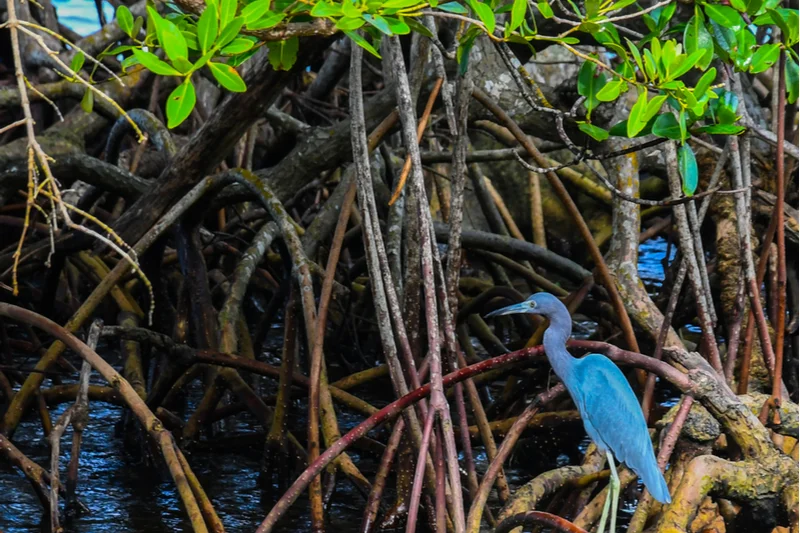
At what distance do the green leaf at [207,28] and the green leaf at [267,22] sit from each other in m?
0.12

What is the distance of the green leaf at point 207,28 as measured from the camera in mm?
1850

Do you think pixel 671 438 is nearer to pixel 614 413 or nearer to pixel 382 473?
pixel 614 413

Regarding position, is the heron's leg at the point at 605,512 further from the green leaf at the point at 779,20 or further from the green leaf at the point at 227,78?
the green leaf at the point at 227,78

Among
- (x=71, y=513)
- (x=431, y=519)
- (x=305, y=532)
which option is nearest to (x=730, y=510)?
(x=431, y=519)

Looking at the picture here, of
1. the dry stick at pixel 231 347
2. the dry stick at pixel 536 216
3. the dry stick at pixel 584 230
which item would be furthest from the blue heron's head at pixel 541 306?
the dry stick at pixel 536 216

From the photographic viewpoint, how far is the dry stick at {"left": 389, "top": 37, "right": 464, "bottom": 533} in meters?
2.40

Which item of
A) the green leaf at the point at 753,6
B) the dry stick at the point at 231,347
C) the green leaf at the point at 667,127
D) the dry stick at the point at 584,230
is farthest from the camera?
the dry stick at the point at 231,347

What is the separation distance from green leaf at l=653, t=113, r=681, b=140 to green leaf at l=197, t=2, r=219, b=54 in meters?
1.00

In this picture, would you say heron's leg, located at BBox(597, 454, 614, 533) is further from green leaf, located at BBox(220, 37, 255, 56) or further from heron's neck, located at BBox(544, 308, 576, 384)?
green leaf, located at BBox(220, 37, 255, 56)

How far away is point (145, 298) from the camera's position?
5258 millimetres

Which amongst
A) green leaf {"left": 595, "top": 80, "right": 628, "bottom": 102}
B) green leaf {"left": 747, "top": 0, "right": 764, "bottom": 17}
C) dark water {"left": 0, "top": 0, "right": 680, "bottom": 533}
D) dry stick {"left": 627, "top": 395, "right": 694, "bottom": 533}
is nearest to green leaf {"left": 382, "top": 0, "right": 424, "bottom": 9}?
green leaf {"left": 595, "top": 80, "right": 628, "bottom": 102}

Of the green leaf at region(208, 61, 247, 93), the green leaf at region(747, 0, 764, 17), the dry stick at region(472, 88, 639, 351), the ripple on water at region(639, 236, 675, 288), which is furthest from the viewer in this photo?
the ripple on water at region(639, 236, 675, 288)

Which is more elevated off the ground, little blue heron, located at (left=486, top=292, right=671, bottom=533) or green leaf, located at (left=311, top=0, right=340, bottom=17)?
green leaf, located at (left=311, top=0, right=340, bottom=17)

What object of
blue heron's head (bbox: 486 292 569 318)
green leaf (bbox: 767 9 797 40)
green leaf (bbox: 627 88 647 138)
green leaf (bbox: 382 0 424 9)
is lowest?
blue heron's head (bbox: 486 292 569 318)
